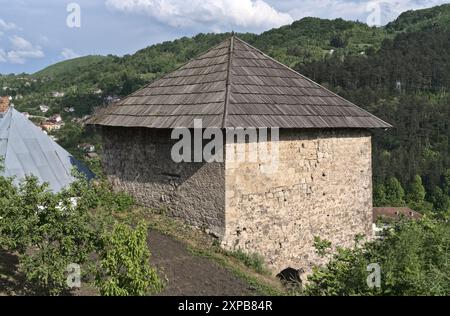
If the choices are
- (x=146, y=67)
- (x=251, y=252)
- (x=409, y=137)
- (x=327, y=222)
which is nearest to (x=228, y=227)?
(x=251, y=252)

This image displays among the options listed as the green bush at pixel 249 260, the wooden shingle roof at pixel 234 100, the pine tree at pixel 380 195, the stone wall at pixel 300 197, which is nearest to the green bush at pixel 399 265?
the green bush at pixel 249 260

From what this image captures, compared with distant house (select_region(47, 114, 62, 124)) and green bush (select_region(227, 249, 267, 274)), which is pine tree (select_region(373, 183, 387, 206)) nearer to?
distant house (select_region(47, 114, 62, 124))

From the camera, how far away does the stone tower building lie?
338 inches

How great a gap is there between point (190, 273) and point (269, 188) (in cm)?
246

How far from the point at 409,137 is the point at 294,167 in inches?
2349

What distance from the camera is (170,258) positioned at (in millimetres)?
7844

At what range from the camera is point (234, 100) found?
874 centimetres

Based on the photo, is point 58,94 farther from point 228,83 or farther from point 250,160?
point 250,160

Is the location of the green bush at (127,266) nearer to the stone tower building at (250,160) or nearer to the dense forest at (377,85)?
the stone tower building at (250,160)

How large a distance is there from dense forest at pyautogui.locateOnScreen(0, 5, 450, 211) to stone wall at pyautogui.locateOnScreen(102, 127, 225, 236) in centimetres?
3578

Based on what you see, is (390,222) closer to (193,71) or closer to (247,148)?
(247,148)

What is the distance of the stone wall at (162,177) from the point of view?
28.3ft

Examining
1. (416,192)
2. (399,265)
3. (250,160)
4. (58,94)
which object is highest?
(58,94)

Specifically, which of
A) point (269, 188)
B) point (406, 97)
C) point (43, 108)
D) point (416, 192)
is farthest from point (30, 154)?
point (43, 108)
